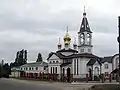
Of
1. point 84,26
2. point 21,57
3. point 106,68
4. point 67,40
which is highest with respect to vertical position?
point 84,26

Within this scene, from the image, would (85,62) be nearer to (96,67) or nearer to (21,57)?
(96,67)

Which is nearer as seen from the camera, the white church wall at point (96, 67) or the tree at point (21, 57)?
the white church wall at point (96, 67)

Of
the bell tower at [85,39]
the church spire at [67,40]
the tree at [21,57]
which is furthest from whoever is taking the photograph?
the tree at [21,57]

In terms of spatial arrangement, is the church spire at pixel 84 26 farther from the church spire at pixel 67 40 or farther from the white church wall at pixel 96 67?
the church spire at pixel 67 40

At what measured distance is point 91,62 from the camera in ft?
217

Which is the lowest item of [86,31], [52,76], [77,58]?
[52,76]

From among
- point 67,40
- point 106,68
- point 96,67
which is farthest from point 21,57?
point 96,67

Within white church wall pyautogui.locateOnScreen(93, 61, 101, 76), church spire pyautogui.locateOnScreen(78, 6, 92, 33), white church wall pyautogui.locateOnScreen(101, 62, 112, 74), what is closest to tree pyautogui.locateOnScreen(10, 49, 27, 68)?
white church wall pyautogui.locateOnScreen(101, 62, 112, 74)

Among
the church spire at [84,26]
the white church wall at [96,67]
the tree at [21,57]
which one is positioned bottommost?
the white church wall at [96,67]

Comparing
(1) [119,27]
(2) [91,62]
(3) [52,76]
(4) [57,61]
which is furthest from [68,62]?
(1) [119,27]

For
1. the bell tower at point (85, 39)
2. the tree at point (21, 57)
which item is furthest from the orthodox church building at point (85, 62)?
the tree at point (21, 57)

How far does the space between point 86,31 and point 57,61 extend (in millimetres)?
13432

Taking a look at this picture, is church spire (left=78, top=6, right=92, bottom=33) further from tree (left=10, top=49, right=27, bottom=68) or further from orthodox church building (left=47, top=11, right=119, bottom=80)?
tree (left=10, top=49, right=27, bottom=68)

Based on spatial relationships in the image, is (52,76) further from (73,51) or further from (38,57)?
(38,57)
